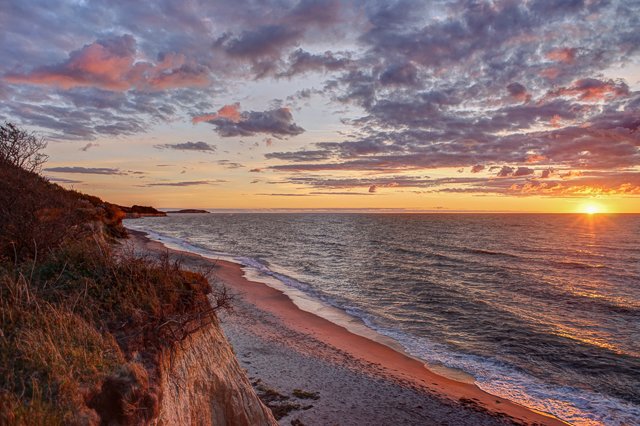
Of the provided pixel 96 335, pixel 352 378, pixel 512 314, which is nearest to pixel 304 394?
pixel 352 378

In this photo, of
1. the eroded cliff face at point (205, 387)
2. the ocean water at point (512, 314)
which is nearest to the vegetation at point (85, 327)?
the eroded cliff face at point (205, 387)

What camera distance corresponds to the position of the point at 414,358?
55.2 ft

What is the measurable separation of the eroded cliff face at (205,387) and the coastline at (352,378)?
2.49 meters

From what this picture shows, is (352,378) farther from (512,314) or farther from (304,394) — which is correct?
(512,314)

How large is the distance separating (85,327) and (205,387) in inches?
105

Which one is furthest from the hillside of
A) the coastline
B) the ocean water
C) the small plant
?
the ocean water

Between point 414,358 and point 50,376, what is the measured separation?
14739mm

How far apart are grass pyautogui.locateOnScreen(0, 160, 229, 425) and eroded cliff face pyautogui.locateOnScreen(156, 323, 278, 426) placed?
0.32 m

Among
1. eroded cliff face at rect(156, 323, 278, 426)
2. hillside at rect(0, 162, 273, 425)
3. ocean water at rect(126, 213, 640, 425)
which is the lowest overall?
ocean water at rect(126, 213, 640, 425)

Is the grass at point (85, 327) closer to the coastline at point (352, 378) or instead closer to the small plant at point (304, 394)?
the coastline at point (352, 378)

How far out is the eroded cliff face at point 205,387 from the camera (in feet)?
20.7

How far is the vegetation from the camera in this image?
178 inches

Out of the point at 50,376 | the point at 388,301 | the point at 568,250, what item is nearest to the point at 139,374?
the point at 50,376

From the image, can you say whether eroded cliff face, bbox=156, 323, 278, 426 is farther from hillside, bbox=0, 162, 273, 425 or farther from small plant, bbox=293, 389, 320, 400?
small plant, bbox=293, 389, 320, 400
